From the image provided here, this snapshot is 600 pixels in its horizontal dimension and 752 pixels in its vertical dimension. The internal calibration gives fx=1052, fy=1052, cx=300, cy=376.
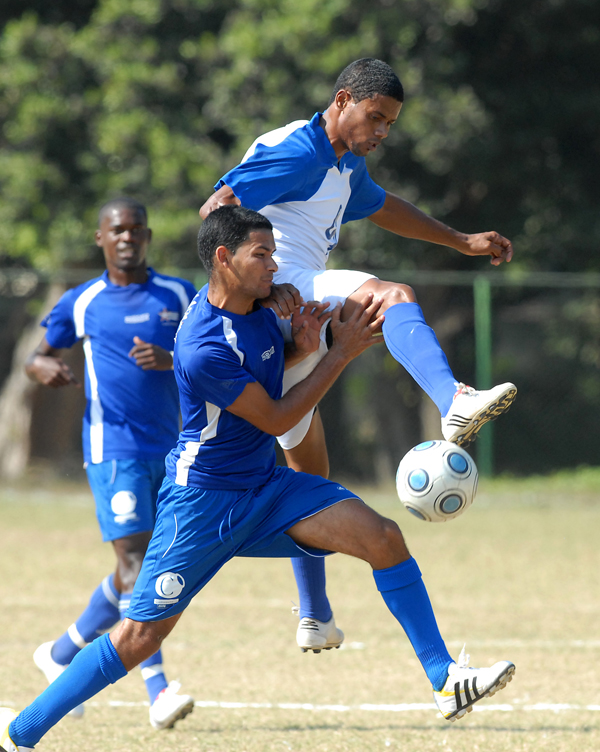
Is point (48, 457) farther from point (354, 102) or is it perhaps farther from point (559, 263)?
point (354, 102)

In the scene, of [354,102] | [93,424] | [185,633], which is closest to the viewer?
[354,102]

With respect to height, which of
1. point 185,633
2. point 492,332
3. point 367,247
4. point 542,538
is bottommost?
point 542,538

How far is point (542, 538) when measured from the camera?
35.6 feet

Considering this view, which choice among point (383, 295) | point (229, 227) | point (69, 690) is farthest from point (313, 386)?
point (69, 690)

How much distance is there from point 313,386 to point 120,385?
2.01 meters

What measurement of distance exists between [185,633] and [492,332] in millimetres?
8346

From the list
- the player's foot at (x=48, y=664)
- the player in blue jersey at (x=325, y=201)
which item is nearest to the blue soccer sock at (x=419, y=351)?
the player in blue jersey at (x=325, y=201)

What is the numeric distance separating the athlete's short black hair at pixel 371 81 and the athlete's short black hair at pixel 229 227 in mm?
758

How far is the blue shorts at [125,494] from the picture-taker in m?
5.45

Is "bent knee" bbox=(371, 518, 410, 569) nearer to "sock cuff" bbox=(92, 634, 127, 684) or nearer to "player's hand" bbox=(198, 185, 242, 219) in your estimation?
"sock cuff" bbox=(92, 634, 127, 684)

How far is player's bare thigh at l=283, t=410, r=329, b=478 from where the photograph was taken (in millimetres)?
4789

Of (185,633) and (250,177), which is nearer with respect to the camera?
(250,177)

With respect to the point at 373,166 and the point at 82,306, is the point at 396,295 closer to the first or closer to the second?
the point at 82,306

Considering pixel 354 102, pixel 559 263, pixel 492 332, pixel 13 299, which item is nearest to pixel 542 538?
pixel 492 332
